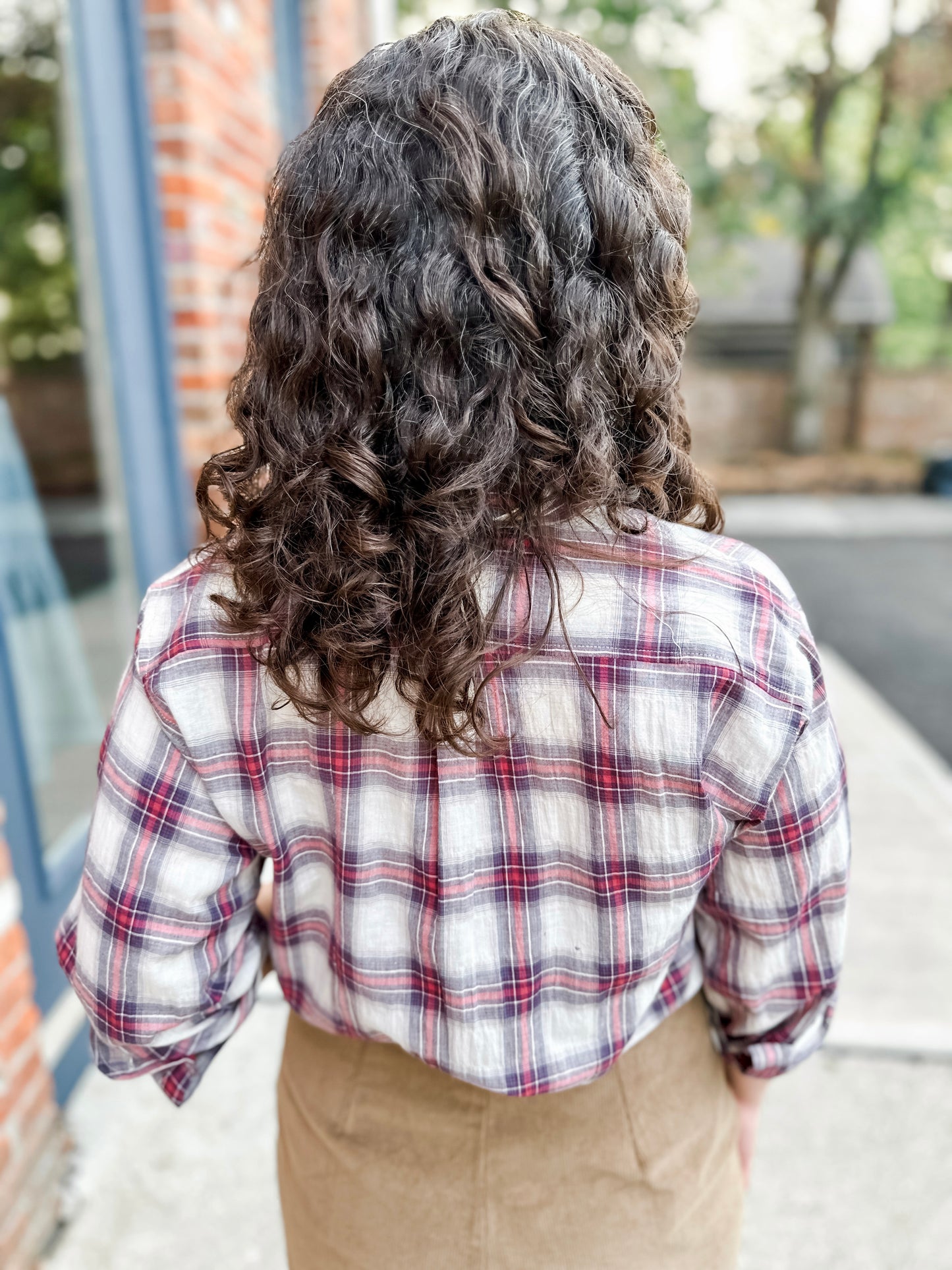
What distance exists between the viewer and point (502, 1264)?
95 cm

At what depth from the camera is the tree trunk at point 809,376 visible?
47.6 ft

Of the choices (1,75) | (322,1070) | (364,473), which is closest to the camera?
(364,473)

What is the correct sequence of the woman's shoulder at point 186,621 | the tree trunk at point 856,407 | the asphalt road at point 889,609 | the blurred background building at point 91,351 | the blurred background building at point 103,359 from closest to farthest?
the woman's shoulder at point 186,621
the blurred background building at point 91,351
the blurred background building at point 103,359
the asphalt road at point 889,609
the tree trunk at point 856,407

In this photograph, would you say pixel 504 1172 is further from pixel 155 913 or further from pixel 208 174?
pixel 208 174

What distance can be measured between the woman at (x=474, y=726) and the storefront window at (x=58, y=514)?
119 centimetres

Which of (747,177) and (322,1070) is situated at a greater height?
(747,177)

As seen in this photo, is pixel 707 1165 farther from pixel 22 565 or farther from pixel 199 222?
pixel 199 222

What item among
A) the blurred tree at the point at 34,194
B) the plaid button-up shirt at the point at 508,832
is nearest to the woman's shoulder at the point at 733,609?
the plaid button-up shirt at the point at 508,832

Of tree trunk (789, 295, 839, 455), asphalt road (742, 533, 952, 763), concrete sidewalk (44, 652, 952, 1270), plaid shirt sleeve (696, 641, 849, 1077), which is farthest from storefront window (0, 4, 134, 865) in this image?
tree trunk (789, 295, 839, 455)

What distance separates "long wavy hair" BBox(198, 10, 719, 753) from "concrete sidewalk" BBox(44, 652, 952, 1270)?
146 cm

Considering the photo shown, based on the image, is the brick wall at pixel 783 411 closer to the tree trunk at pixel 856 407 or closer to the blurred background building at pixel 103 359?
the tree trunk at pixel 856 407

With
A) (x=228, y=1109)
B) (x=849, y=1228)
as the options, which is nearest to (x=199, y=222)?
(x=228, y=1109)

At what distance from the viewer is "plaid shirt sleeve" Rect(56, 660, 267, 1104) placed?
84 centimetres

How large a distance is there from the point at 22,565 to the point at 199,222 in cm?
120
